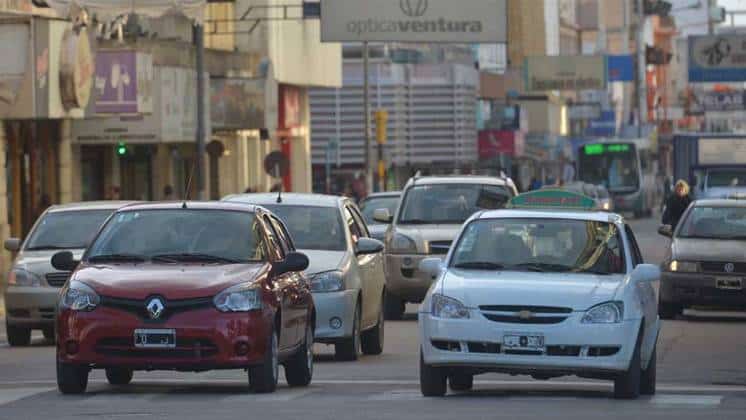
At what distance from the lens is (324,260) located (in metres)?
20.4

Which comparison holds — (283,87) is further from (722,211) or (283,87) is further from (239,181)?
(722,211)

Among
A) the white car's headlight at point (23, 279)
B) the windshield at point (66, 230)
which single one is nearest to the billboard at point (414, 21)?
the windshield at point (66, 230)

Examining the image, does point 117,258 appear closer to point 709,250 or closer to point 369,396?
point 369,396

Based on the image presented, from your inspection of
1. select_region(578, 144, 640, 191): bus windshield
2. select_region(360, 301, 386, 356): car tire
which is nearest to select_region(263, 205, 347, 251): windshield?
select_region(360, 301, 386, 356): car tire

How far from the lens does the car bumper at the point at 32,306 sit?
23.5 metres

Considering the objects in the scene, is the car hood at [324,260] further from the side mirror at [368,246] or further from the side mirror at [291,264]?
the side mirror at [291,264]

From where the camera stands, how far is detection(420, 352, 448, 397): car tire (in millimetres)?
15695

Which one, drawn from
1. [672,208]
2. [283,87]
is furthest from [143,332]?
[283,87]

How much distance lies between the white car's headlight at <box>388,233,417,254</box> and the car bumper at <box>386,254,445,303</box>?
71 millimetres

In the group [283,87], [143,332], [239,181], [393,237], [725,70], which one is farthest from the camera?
[725,70]

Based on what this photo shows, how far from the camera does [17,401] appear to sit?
50.4 feet

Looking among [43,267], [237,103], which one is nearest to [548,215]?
[43,267]

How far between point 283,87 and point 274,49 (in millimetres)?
3980

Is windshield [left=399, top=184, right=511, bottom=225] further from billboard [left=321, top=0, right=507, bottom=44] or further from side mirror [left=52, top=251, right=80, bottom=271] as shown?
billboard [left=321, top=0, right=507, bottom=44]
